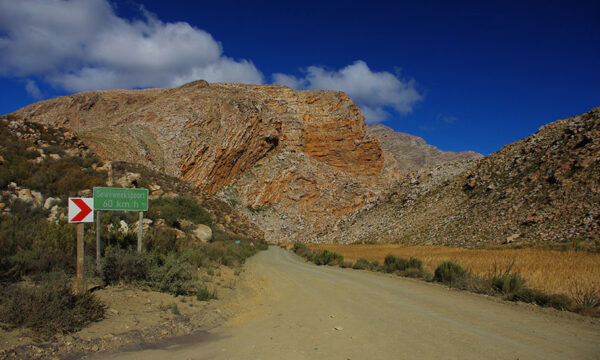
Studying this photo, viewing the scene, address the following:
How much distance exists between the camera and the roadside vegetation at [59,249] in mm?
5605

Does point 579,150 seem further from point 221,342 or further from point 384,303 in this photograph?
point 221,342

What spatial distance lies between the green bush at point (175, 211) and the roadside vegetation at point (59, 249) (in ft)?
0.27

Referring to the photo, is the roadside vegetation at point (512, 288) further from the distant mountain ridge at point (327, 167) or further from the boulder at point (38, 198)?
the distant mountain ridge at point (327, 167)

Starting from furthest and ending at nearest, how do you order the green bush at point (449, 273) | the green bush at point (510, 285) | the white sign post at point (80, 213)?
the green bush at point (449, 273)
the green bush at point (510, 285)
the white sign post at point (80, 213)

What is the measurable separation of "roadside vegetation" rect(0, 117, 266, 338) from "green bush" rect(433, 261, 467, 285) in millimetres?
8113

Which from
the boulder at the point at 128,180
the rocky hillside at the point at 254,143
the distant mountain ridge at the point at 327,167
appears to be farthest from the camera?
the rocky hillside at the point at 254,143

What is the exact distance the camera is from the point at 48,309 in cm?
538

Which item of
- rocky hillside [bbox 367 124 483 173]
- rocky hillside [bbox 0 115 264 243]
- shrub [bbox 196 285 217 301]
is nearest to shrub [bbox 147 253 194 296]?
shrub [bbox 196 285 217 301]

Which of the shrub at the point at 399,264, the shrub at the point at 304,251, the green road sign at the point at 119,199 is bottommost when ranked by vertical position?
the shrub at the point at 304,251

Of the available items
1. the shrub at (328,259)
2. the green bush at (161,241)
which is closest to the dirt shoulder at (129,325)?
the green bush at (161,241)

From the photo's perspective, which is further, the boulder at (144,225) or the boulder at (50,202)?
the boulder at (144,225)

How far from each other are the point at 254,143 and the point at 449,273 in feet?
185

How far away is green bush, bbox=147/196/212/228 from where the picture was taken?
1867 cm

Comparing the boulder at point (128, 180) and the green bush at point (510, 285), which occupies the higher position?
the boulder at point (128, 180)
